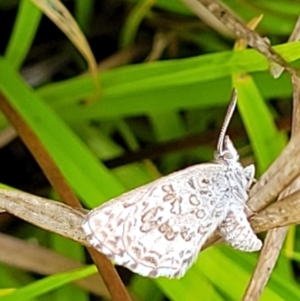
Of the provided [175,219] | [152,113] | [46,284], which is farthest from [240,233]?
[152,113]

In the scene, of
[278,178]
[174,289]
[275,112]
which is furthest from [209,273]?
[275,112]

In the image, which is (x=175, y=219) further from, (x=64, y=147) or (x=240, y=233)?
(x=64, y=147)

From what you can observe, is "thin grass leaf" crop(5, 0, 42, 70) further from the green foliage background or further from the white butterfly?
the white butterfly

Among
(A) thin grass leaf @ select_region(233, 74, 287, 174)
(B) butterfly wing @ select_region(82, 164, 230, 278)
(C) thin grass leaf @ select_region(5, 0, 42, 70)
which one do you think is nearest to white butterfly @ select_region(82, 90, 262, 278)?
(B) butterfly wing @ select_region(82, 164, 230, 278)

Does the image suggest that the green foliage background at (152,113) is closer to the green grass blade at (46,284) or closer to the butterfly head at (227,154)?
the green grass blade at (46,284)

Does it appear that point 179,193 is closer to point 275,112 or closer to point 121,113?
point 121,113

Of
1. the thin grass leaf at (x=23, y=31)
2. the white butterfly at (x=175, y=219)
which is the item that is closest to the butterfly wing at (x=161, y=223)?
the white butterfly at (x=175, y=219)

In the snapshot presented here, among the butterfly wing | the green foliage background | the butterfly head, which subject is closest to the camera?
the butterfly wing
